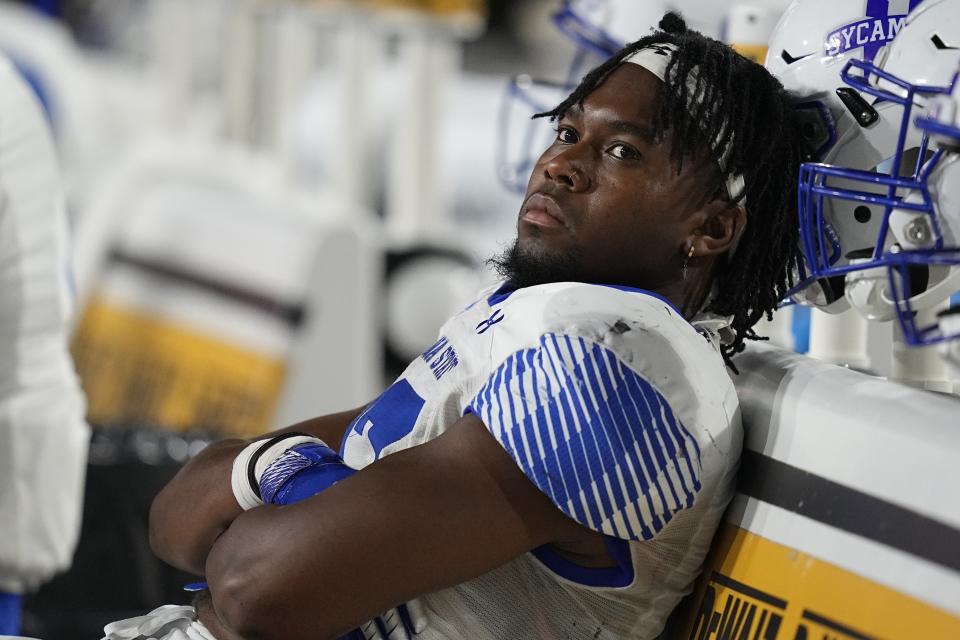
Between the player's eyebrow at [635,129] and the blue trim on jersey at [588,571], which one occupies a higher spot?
the player's eyebrow at [635,129]

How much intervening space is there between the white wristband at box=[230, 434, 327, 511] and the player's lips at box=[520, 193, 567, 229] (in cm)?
27

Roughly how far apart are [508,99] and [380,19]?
211 cm

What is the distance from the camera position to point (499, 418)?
102 cm

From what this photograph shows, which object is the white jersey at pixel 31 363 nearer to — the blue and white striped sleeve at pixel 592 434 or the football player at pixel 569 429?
the football player at pixel 569 429

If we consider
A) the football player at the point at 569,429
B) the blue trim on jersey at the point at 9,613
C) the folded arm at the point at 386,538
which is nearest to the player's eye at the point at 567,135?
the football player at the point at 569,429

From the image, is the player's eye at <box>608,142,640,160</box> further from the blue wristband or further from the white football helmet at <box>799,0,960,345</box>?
the blue wristband

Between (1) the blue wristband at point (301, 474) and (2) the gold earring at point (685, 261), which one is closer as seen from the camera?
(1) the blue wristband at point (301, 474)

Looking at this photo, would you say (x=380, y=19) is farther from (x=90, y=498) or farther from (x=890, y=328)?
(x=890, y=328)

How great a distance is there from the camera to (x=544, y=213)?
1.23 m

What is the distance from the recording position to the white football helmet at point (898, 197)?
1.07m

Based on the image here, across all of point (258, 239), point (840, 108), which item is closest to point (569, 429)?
point (840, 108)

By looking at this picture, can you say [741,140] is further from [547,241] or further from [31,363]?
[31,363]

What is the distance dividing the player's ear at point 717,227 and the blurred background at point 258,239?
0.66 ft

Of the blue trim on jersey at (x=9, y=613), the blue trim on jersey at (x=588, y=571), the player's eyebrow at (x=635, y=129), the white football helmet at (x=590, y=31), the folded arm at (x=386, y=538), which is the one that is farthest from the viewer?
the white football helmet at (x=590, y=31)
